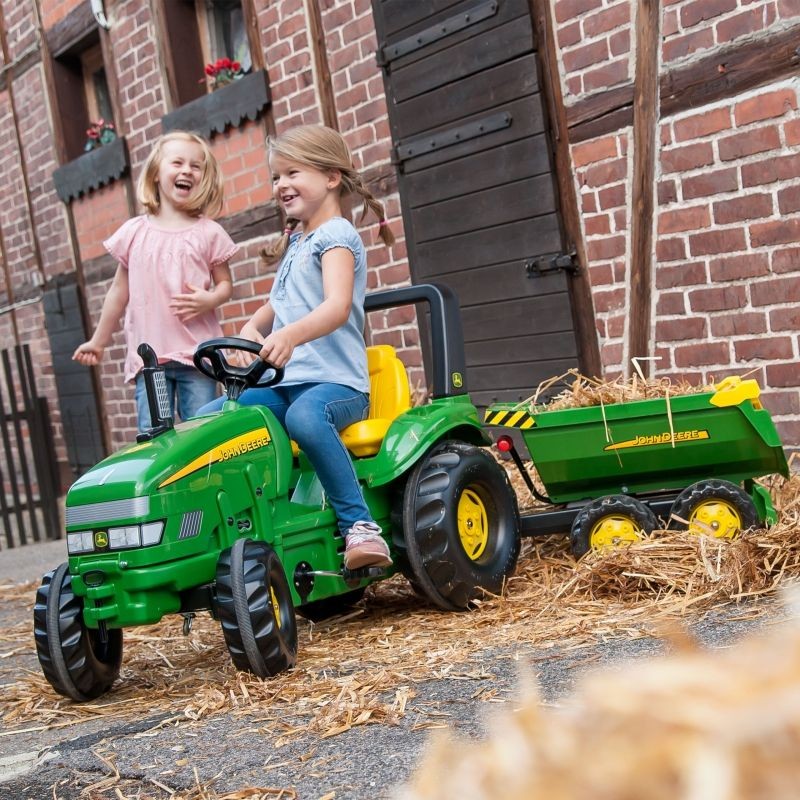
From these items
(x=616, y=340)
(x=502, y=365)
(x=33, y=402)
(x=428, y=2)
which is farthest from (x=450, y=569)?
(x=33, y=402)

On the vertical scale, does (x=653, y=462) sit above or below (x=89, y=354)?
below

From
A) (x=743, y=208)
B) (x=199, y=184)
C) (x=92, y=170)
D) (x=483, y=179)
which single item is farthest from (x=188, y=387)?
(x=92, y=170)

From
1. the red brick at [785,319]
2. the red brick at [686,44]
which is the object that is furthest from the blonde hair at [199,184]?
the red brick at [785,319]

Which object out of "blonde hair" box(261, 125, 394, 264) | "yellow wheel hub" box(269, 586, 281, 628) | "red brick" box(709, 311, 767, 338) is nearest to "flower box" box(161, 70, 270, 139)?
"red brick" box(709, 311, 767, 338)

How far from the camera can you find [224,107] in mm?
8258

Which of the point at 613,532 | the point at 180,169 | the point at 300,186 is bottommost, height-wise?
the point at 613,532

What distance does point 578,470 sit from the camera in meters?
4.18

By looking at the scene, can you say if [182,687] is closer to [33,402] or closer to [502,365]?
[502,365]

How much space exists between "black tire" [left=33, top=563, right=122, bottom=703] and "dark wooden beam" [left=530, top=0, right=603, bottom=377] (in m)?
3.12

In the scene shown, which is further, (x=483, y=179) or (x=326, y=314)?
(x=483, y=179)

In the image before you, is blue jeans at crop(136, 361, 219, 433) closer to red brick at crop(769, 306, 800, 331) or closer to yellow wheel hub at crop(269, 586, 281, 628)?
yellow wheel hub at crop(269, 586, 281, 628)

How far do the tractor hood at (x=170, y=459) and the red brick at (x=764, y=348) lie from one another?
2.44 metres

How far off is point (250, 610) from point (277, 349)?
0.75 m

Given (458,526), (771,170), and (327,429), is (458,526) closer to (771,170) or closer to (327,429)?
(327,429)
